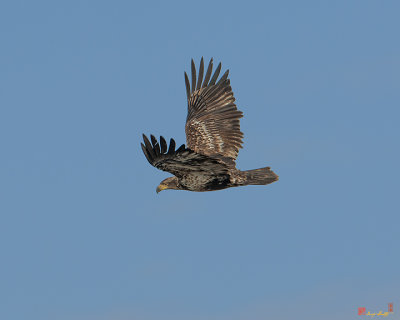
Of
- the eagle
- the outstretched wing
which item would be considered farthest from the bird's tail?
the outstretched wing

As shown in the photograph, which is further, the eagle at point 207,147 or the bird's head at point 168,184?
the bird's head at point 168,184

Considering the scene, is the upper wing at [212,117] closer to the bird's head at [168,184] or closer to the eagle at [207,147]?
the eagle at [207,147]

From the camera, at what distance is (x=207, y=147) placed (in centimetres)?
1752

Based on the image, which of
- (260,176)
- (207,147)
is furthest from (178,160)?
(207,147)

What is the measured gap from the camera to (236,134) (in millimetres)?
17906

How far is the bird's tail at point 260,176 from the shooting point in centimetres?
1622

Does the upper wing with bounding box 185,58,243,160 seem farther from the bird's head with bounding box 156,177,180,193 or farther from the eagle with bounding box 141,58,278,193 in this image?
the bird's head with bounding box 156,177,180,193

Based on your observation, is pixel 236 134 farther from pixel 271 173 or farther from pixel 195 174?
pixel 195 174

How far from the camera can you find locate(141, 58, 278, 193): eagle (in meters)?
13.5

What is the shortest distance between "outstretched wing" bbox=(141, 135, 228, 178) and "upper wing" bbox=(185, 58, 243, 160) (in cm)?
209

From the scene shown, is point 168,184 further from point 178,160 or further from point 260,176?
point 178,160

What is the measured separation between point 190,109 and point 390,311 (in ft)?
25.9

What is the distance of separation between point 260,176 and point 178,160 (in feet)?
10.4

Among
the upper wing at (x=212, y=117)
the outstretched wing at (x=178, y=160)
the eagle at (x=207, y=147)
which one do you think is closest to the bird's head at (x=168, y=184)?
the eagle at (x=207, y=147)
